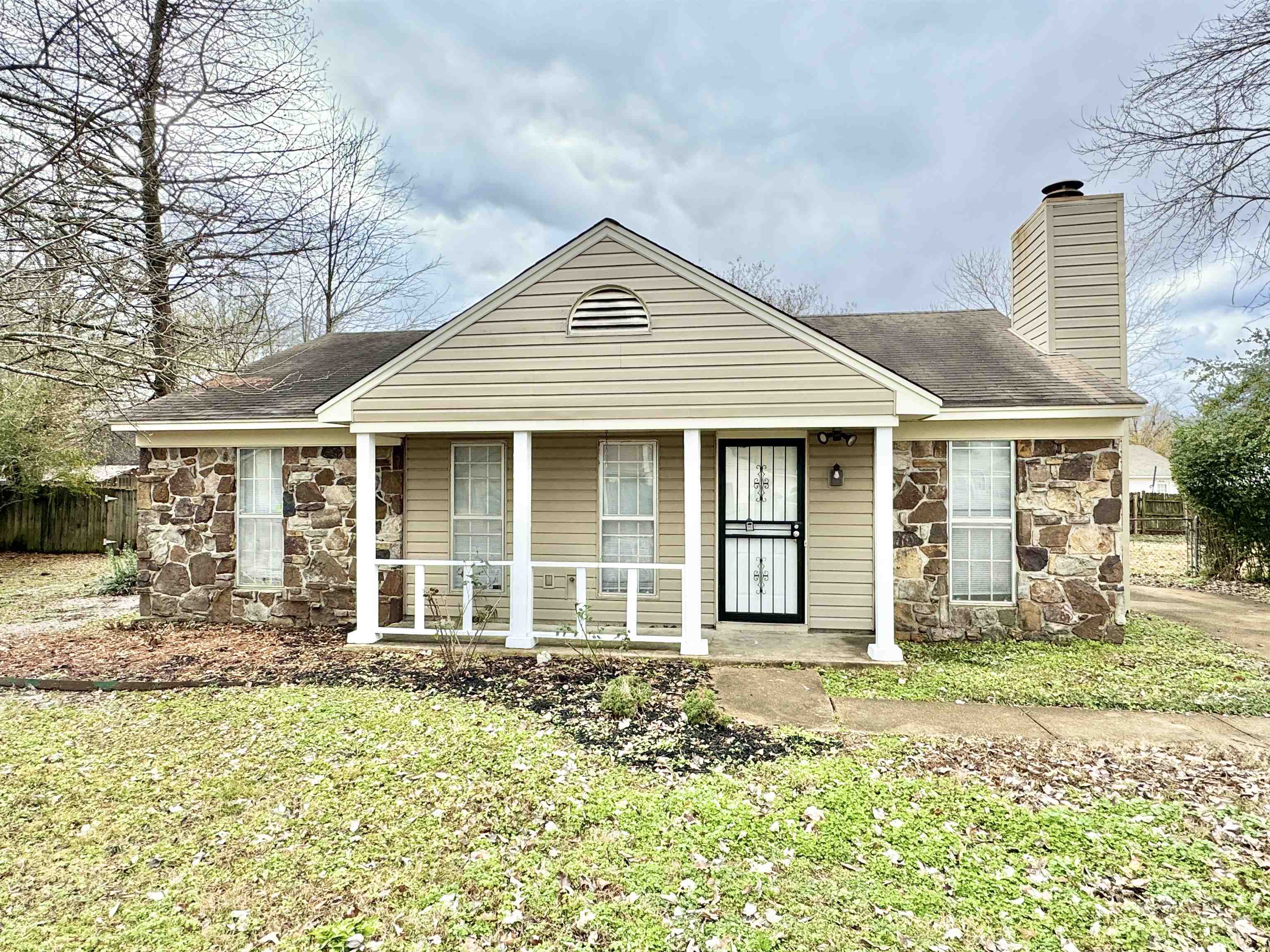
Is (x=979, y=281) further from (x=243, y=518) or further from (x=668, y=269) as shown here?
(x=243, y=518)

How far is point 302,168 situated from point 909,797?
6214mm

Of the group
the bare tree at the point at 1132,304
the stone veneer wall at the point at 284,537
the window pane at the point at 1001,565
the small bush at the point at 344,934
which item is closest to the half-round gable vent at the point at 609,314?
the stone veneer wall at the point at 284,537

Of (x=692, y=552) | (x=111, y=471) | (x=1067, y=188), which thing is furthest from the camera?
(x=111, y=471)

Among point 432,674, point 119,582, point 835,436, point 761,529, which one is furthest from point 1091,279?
point 119,582

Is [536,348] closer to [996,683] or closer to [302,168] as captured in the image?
[302,168]

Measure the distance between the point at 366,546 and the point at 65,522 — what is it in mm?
13364

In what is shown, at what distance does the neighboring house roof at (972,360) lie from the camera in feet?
21.4

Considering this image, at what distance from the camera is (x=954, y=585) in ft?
22.1

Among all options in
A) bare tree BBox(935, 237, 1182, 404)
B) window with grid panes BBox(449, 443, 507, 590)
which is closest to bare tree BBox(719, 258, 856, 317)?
bare tree BBox(935, 237, 1182, 404)

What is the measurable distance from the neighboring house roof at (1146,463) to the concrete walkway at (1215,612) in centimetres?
2165

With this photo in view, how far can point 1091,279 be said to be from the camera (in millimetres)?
7613

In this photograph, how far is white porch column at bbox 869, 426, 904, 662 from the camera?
5895 millimetres

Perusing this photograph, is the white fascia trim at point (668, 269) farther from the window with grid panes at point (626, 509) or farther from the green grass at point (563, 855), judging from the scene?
the green grass at point (563, 855)

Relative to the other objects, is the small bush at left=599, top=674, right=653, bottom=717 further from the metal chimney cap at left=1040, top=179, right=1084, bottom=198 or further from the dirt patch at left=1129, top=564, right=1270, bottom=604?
the dirt patch at left=1129, top=564, right=1270, bottom=604
